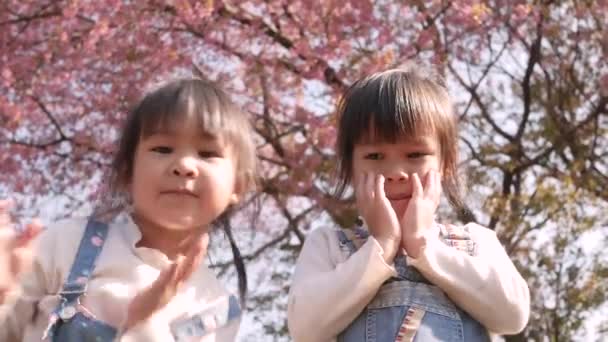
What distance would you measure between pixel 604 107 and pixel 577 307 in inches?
51.1

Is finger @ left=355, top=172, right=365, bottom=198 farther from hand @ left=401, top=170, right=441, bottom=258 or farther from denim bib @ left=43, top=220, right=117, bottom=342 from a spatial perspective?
denim bib @ left=43, top=220, right=117, bottom=342

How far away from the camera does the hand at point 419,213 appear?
1938 millimetres

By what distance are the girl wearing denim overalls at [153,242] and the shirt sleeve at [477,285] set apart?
0.47 metres

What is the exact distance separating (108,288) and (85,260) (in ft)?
0.27

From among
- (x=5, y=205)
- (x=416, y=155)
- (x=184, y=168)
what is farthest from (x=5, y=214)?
(x=416, y=155)

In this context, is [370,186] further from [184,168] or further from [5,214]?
[5,214]

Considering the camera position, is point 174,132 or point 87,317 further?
point 174,132

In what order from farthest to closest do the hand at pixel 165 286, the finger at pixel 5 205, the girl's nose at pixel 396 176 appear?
the girl's nose at pixel 396 176 → the hand at pixel 165 286 → the finger at pixel 5 205

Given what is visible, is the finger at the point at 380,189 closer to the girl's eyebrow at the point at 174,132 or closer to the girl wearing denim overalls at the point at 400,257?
the girl wearing denim overalls at the point at 400,257

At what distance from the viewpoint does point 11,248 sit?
1626 millimetres

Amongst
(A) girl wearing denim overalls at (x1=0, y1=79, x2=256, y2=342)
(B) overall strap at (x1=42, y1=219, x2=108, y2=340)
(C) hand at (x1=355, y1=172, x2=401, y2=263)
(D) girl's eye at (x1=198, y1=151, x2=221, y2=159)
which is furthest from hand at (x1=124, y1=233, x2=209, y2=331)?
(C) hand at (x1=355, y1=172, x2=401, y2=263)

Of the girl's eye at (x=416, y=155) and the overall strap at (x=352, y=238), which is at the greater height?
the girl's eye at (x=416, y=155)

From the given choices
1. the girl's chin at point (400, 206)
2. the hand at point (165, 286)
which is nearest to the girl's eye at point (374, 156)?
the girl's chin at point (400, 206)

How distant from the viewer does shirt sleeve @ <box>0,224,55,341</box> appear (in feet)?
6.00
